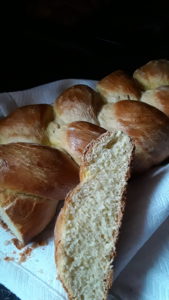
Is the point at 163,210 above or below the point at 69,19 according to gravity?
below

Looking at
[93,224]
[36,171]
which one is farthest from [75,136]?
[93,224]

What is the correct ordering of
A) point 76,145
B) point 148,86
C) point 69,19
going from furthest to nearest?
point 69,19 < point 148,86 < point 76,145

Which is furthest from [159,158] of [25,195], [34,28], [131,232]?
[34,28]

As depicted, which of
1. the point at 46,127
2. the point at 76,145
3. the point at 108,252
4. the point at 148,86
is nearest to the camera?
the point at 108,252

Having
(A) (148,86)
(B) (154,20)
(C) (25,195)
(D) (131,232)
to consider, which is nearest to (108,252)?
(D) (131,232)

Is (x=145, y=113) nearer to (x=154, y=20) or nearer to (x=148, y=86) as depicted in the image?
(x=148, y=86)

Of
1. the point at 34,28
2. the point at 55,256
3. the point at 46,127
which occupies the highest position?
the point at 34,28

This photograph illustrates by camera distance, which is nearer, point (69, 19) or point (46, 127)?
point (46, 127)
